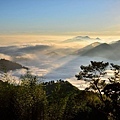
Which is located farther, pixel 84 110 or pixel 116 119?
pixel 84 110

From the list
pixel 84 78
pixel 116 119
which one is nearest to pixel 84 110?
pixel 84 78

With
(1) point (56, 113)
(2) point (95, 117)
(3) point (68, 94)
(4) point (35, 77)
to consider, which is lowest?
(2) point (95, 117)

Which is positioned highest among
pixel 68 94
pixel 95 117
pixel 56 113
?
pixel 68 94

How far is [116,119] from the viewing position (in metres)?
14.8

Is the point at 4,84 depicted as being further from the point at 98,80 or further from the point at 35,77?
the point at 98,80

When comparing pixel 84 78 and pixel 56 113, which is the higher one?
pixel 84 78

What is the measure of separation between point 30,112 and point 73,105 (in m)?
1.80

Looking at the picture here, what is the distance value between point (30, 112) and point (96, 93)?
484 inches

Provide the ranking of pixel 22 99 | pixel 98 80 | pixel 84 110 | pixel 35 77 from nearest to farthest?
pixel 22 99 → pixel 35 77 → pixel 98 80 → pixel 84 110

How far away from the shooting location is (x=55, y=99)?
31.0 feet

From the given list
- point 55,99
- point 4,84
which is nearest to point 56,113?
point 55,99

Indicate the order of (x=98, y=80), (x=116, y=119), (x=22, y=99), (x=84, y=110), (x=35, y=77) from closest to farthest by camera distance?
(x=22, y=99) < (x=35, y=77) < (x=116, y=119) < (x=98, y=80) < (x=84, y=110)

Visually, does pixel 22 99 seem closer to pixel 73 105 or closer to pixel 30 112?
pixel 30 112

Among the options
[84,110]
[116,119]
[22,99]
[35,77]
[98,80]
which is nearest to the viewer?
[22,99]
